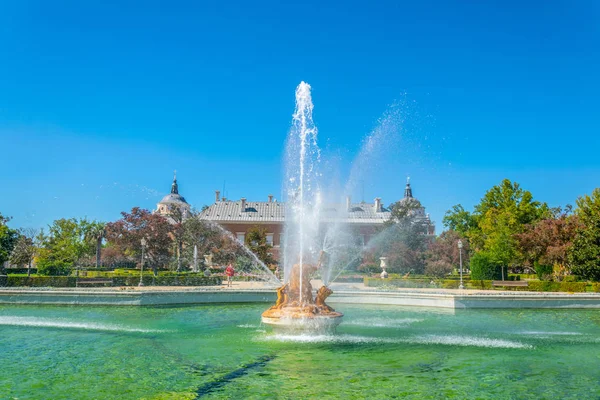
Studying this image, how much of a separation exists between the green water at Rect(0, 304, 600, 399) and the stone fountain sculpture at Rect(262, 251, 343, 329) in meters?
0.43

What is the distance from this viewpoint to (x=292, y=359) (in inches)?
394

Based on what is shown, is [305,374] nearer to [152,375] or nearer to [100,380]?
[152,375]

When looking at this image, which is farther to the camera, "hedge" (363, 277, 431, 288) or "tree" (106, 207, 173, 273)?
"tree" (106, 207, 173, 273)

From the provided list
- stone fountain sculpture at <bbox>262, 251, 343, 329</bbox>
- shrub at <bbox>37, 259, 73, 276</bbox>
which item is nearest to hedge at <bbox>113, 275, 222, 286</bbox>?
shrub at <bbox>37, 259, 73, 276</bbox>

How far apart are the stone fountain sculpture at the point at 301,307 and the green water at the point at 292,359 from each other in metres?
0.43

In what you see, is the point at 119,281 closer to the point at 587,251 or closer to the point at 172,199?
the point at 587,251

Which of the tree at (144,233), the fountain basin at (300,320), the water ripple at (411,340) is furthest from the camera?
the tree at (144,233)

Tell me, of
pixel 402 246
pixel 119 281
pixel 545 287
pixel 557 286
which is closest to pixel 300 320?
pixel 119 281

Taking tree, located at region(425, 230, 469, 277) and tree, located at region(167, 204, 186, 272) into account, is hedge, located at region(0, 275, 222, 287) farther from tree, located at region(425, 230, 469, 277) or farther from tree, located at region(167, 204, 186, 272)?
tree, located at region(425, 230, 469, 277)

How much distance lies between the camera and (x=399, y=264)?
132 feet

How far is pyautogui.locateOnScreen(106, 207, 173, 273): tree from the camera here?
4131cm

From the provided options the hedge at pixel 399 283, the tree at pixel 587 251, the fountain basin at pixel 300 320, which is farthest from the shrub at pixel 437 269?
the fountain basin at pixel 300 320

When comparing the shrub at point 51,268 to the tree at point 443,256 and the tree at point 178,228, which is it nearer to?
the tree at point 178,228

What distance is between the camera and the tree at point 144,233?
41.3 metres
